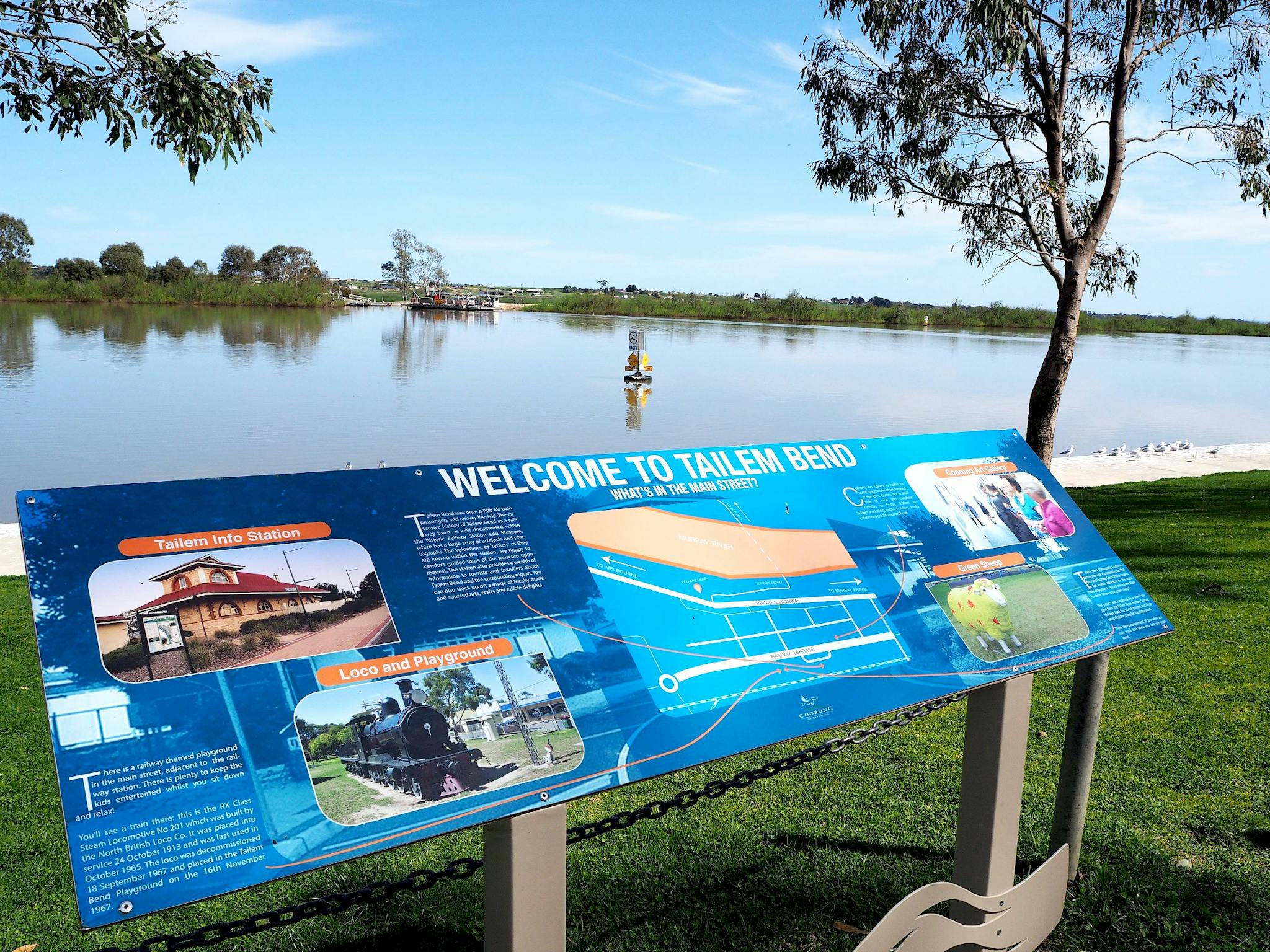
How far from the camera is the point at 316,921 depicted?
2.95 meters

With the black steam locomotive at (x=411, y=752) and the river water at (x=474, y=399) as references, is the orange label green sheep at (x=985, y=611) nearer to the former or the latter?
the black steam locomotive at (x=411, y=752)

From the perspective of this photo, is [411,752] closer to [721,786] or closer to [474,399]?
[721,786]

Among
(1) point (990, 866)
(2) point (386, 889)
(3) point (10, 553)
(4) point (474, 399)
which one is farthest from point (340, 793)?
(4) point (474, 399)

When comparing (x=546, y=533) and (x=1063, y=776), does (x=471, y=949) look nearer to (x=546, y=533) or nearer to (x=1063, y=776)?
(x=546, y=533)

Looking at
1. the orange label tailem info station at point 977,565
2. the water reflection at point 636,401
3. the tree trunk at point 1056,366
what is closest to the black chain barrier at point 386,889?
the orange label tailem info station at point 977,565

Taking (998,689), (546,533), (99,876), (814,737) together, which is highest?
(546,533)

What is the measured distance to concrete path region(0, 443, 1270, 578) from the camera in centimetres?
1254

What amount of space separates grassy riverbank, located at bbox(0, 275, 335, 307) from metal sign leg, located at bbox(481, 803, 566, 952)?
7455cm

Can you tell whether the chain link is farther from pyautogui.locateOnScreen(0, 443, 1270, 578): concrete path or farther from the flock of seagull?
the flock of seagull

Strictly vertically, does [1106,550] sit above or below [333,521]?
below

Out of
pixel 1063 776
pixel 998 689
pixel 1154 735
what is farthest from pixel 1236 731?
pixel 998 689

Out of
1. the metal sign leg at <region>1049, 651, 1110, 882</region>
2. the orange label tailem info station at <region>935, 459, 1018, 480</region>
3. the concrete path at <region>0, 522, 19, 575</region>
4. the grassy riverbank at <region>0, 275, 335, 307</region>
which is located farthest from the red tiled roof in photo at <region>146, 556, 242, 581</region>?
the grassy riverbank at <region>0, 275, 335, 307</region>

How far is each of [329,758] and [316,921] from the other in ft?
6.18

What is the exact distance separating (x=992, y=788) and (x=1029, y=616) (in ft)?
1.44
